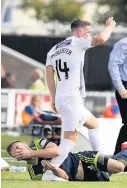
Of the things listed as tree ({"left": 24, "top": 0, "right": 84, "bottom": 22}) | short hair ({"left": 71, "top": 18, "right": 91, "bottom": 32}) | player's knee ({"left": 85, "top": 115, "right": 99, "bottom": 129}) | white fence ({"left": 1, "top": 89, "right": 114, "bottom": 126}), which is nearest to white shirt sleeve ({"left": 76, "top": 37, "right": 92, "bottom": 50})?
short hair ({"left": 71, "top": 18, "right": 91, "bottom": 32})

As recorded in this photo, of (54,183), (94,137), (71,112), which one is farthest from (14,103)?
Answer: (54,183)

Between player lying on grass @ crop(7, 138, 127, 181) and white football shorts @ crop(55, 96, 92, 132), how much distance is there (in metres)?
0.71

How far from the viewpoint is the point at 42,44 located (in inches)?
1027

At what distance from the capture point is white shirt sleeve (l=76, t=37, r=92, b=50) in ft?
36.4

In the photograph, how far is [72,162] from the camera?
10516 mm

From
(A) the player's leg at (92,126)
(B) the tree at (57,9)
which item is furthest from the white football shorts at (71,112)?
(B) the tree at (57,9)

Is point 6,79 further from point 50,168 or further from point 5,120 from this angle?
point 50,168

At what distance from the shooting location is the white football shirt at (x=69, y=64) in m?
11.2

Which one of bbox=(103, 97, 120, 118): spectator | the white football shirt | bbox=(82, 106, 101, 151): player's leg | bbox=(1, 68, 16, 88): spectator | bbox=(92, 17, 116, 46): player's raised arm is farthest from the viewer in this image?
bbox=(1, 68, 16, 88): spectator

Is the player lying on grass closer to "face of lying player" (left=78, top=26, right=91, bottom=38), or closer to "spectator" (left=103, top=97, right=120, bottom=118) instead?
"face of lying player" (left=78, top=26, right=91, bottom=38)

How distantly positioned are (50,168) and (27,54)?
1650 centimetres

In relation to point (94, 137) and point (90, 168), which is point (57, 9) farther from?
point (90, 168)

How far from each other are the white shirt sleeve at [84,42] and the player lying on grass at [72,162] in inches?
46.8

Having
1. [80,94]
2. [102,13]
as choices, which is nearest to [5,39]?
Result: [80,94]
